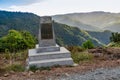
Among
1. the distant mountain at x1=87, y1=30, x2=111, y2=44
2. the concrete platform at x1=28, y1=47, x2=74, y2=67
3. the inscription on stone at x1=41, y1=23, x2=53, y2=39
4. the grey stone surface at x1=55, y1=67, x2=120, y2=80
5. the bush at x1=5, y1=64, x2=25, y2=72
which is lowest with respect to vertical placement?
the distant mountain at x1=87, y1=30, x2=111, y2=44

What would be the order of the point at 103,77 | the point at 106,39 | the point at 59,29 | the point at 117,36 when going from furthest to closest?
the point at 106,39 → the point at 59,29 → the point at 117,36 → the point at 103,77

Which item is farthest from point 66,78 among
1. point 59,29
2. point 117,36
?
point 59,29

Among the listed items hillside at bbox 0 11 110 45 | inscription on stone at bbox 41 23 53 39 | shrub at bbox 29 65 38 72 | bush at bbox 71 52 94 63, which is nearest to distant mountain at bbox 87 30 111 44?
hillside at bbox 0 11 110 45

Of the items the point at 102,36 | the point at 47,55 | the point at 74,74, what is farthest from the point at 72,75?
the point at 102,36

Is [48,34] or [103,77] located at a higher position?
[48,34]

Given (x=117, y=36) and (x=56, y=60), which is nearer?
(x=56, y=60)

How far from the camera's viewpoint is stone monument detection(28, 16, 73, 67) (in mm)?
14268

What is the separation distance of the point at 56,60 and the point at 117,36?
1988 cm

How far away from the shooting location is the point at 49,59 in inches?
577

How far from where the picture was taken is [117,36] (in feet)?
108

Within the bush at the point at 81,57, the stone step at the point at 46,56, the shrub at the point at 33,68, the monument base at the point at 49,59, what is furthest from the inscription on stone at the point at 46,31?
the shrub at the point at 33,68

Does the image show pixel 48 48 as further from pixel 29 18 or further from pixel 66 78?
pixel 29 18

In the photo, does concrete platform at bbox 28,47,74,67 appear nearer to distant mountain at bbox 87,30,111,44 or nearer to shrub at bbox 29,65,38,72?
shrub at bbox 29,65,38,72

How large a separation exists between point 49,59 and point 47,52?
2.39 feet
